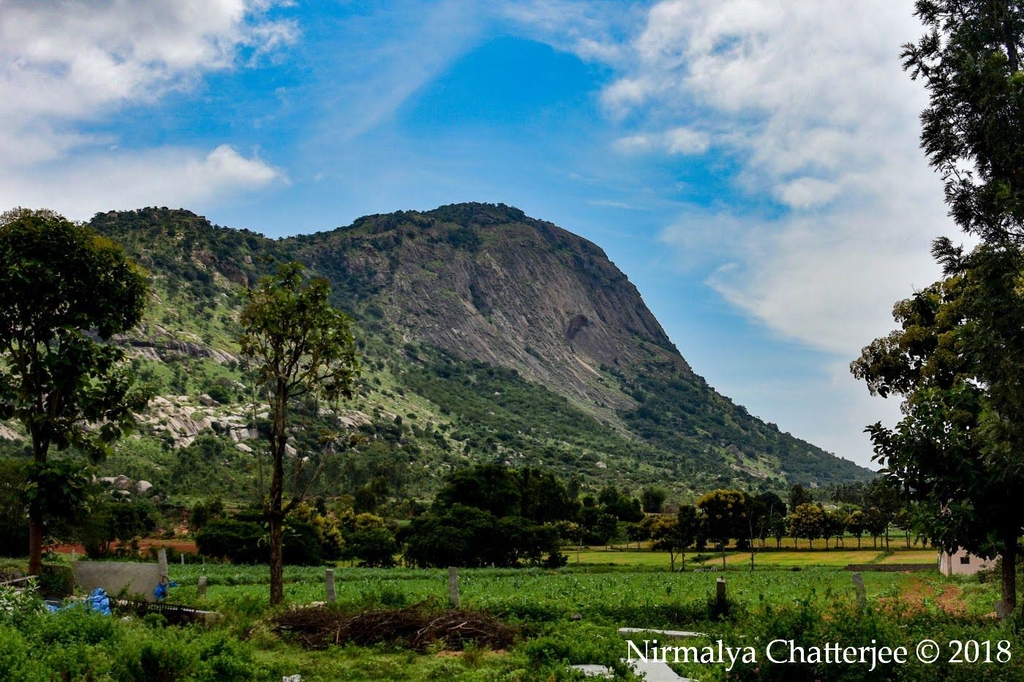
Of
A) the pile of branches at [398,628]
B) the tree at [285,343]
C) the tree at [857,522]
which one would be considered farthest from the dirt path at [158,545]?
the tree at [857,522]

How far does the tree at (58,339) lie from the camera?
20.2 metres

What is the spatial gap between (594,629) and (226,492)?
300ft

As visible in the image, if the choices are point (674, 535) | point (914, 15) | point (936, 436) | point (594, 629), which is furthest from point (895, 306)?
point (674, 535)

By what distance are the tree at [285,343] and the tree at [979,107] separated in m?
13.9

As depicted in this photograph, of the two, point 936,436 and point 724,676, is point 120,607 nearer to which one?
point 724,676

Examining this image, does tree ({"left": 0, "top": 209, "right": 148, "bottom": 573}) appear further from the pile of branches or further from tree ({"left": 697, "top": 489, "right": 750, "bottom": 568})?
tree ({"left": 697, "top": 489, "right": 750, "bottom": 568})

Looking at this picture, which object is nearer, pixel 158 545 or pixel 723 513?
pixel 158 545

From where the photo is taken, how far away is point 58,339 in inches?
834

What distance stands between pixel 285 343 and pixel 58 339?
6443 mm

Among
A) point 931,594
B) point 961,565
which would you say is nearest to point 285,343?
point 931,594

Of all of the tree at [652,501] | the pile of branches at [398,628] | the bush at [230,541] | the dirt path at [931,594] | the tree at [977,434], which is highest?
the tree at [977,434]

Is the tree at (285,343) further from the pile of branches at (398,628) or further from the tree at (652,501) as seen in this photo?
the tree at (652,501)

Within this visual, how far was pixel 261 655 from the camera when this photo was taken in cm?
1435

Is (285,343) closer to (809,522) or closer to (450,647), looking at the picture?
(450,647)
